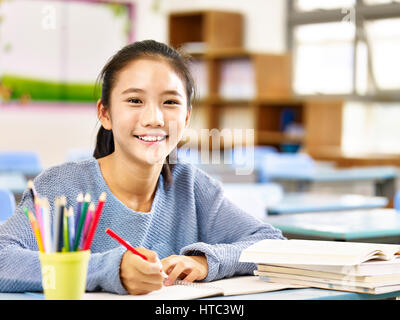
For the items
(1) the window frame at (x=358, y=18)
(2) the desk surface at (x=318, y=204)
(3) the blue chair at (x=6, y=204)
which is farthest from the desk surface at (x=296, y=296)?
(1) the window frame at (x=358, y=18)

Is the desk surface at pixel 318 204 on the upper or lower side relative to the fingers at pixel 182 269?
lower

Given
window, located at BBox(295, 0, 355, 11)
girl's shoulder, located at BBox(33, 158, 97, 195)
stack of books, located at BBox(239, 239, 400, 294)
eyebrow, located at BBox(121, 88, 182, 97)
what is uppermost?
window, located at BBox(295, 0, 355, 11)

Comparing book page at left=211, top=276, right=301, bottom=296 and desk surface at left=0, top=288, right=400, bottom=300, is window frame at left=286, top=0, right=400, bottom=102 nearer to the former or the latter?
book page at left=211, top=276, right=301, bottom=296

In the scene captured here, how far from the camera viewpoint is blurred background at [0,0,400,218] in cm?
671

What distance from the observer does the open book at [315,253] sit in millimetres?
1479

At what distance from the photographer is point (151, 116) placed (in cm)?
167

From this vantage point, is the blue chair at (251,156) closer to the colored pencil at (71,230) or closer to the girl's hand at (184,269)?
the girl's hand at (184,269)

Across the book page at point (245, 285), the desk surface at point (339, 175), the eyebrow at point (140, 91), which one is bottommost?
the desk surface at point (339, 175)

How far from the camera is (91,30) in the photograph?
8.02 meters

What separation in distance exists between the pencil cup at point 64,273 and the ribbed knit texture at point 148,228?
18 centimetres

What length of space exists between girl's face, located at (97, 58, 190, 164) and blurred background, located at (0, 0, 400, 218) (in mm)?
4148

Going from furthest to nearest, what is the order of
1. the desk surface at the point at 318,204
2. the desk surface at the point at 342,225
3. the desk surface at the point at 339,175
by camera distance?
the desk surface at the point at 339,175, the desk surface at the point at 318,204, the desk surface at the point at 342,225

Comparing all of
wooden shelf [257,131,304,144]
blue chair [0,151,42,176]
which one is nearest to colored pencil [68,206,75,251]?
blue chair [0,151,42,176]
